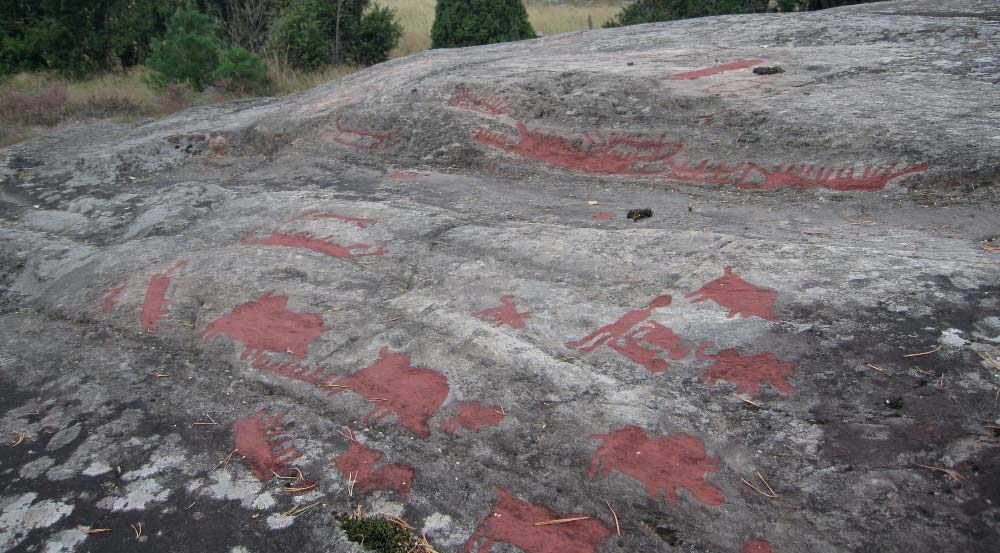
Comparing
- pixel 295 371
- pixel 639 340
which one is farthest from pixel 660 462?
pixel 295 371

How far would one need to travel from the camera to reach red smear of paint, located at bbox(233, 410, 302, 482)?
8.37 ft

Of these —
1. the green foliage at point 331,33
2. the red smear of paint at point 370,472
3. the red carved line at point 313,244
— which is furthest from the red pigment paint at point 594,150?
the green foliage at point 331,33

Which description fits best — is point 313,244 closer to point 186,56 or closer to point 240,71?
point 240,71

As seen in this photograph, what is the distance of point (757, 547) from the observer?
2.02 m

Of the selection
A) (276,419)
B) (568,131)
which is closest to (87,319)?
(276,419)

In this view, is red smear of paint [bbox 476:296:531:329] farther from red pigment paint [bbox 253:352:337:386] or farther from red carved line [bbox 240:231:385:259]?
red carved line [bbox 240:231:385:259]

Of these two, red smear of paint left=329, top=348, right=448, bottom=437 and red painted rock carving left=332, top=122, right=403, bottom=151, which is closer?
red smear of paint left=329, top=348, right=448, bottom=437

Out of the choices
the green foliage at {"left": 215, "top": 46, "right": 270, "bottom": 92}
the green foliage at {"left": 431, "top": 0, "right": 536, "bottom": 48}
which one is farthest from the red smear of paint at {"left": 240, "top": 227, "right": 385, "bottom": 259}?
the green foliage at {"left": 431, "top": 0, "right": 536, "bottom": 48}

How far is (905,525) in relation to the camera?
1.96 meters

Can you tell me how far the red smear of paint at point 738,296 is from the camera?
2.94 metres

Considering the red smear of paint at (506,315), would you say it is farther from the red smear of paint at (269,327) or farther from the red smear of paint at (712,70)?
the red smear of paint at (712,70)

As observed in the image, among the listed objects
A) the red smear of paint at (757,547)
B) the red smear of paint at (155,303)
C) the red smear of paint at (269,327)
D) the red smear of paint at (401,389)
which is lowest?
the red smear of paint at (757,547)

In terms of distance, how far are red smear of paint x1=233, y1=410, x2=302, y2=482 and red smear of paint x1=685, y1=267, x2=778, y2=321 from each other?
1.83m

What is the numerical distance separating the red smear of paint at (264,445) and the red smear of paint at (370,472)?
205 mm
